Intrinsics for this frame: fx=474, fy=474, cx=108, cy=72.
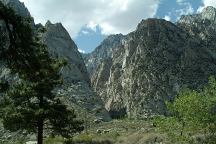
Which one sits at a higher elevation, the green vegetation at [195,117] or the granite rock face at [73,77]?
the granite rock face at [73,77]

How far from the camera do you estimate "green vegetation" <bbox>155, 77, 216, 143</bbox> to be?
117ft

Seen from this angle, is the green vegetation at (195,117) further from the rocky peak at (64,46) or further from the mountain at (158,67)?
the mountain at (158,67)

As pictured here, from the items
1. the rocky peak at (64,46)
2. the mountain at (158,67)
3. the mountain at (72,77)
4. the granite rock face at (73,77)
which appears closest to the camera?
the mountain at (72,77)

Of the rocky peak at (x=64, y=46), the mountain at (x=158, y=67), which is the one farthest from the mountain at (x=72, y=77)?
the mountain at (x=158, y=67)

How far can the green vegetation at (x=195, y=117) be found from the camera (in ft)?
117

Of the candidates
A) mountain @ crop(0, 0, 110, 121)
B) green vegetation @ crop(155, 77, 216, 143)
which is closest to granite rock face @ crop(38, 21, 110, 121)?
mountain @ crop(0, 0, 110, 121)

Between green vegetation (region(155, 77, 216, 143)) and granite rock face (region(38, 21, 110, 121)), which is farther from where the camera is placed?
granite rock face (region(38, 21, 110, 121))

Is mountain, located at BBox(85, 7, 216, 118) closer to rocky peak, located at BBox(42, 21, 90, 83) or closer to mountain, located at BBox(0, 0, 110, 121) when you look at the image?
rocky peak, located at BBox(42, 21, 90, 83)

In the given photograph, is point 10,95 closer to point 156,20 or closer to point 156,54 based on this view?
point 156,54

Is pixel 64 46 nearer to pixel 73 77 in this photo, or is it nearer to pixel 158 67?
pixel 73 77

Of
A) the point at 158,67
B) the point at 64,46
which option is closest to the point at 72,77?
the point at 64,46

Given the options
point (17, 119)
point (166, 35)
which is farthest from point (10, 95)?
point (166, 35)

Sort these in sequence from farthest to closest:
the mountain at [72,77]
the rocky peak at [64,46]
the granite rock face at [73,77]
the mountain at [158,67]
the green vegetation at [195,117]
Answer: the mountain at [158,67] → the rocky peak at [64,46] → the granite rock face at [73,77] → the mountain at [72,77] → the green vegetation at [195,117]

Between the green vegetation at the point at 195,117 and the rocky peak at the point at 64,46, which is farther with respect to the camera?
the rocky peak at the point at 64,46
